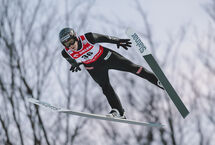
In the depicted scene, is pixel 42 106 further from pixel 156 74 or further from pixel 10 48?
pixel 10 48

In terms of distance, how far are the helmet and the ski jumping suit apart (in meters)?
0.19

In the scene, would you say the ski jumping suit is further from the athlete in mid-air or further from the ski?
the ski

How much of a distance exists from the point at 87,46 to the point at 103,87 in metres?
1.10

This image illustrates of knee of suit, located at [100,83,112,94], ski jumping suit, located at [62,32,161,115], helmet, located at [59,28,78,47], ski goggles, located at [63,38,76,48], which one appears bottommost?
knee of suit, located at [100,83,112,94]

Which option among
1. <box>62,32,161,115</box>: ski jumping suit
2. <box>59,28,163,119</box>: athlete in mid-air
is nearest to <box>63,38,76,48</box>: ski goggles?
<box>59,28,163,119</box>: athlete in mid-air

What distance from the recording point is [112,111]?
23.7 ft

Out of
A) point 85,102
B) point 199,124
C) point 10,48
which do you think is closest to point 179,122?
point 199,124

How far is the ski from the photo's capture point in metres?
6.80

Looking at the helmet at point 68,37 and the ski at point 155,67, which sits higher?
the helmet at point 68,37

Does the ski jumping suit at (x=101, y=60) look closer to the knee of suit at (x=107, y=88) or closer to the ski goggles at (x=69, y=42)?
the knee of suit at (x=107, y=88)

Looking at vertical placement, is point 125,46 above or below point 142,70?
above

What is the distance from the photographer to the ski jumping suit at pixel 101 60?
662 cm

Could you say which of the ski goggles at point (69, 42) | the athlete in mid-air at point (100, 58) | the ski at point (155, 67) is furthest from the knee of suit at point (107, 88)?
the ski goggles at point (69, 42)

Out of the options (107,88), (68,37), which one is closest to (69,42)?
(68,37)
